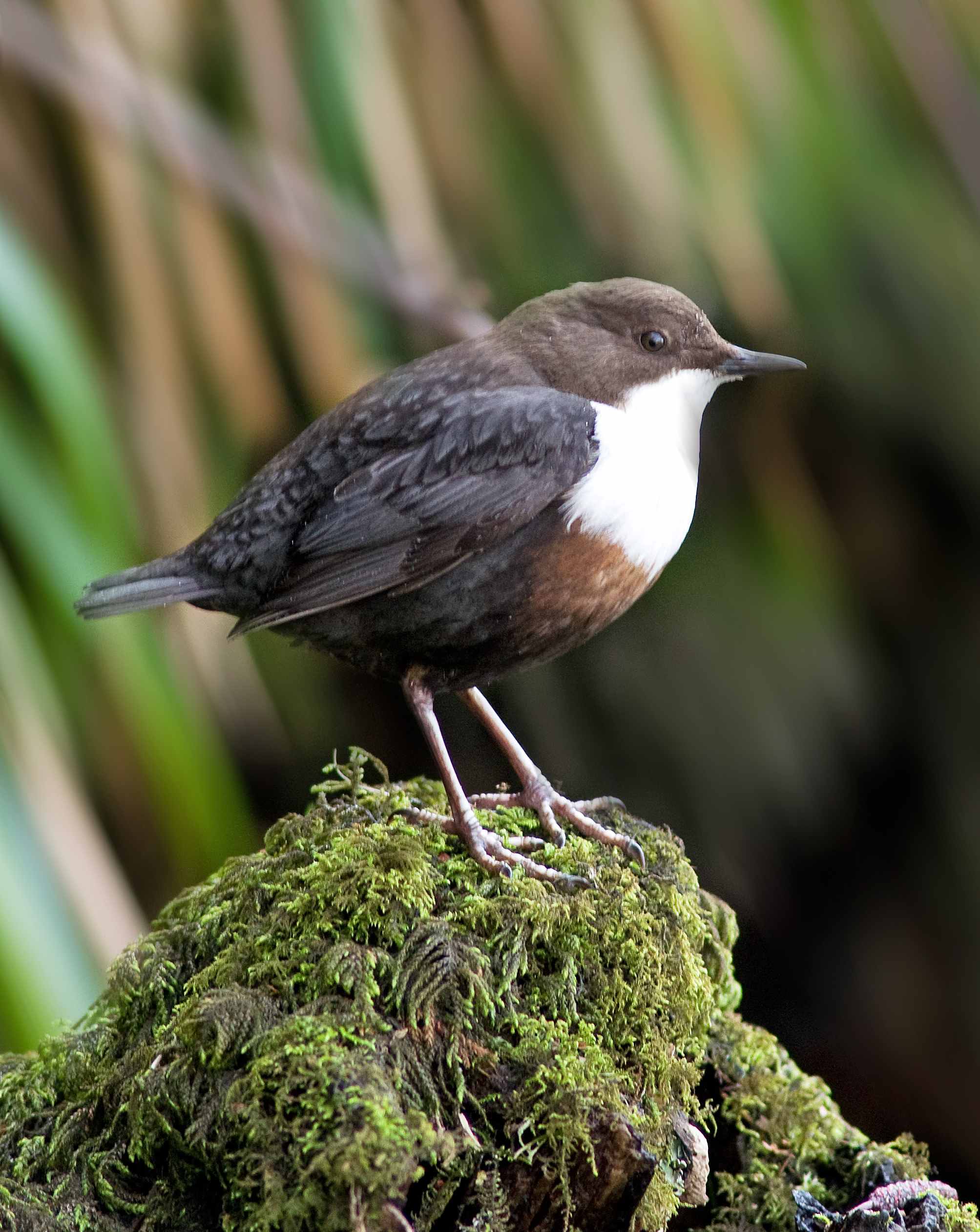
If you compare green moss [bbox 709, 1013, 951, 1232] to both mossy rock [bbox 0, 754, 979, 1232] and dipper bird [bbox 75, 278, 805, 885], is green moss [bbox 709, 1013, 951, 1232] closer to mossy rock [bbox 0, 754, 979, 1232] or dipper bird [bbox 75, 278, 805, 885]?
mossy rock [bbox 0, 754, 979, 1232]

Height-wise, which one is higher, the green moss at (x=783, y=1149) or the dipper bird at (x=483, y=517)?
the dipper bird at (x=483, y=517)

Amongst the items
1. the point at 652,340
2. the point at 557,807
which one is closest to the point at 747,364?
the point at 652,340

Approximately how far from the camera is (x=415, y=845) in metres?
2.06

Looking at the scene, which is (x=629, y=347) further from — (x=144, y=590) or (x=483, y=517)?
(x=144, y=590)

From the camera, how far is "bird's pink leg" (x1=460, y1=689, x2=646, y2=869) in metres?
2.34

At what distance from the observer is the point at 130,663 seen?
2.99 meters

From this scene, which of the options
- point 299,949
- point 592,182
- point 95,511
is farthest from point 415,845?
point 592,182

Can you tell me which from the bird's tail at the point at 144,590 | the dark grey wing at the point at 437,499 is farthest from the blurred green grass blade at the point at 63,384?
the dark grey wing at the point at 437,499

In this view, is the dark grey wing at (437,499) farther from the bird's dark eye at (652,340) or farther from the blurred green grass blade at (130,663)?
the blurred green grass blade at (130,663)

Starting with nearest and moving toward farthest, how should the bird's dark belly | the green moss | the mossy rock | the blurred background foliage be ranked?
the mossy rock → the green moss → the bird's dark belly → the blurred background foliage

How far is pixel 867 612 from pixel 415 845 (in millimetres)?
2330

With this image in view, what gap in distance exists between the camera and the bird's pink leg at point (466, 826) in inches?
84.4

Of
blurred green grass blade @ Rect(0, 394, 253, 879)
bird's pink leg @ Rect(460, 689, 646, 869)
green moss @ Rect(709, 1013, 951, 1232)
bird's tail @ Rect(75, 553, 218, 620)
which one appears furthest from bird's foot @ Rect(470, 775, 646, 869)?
blurred green grass blade @ Rect(0, 394, 253, 879)

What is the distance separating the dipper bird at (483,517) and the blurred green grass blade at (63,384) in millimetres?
595
